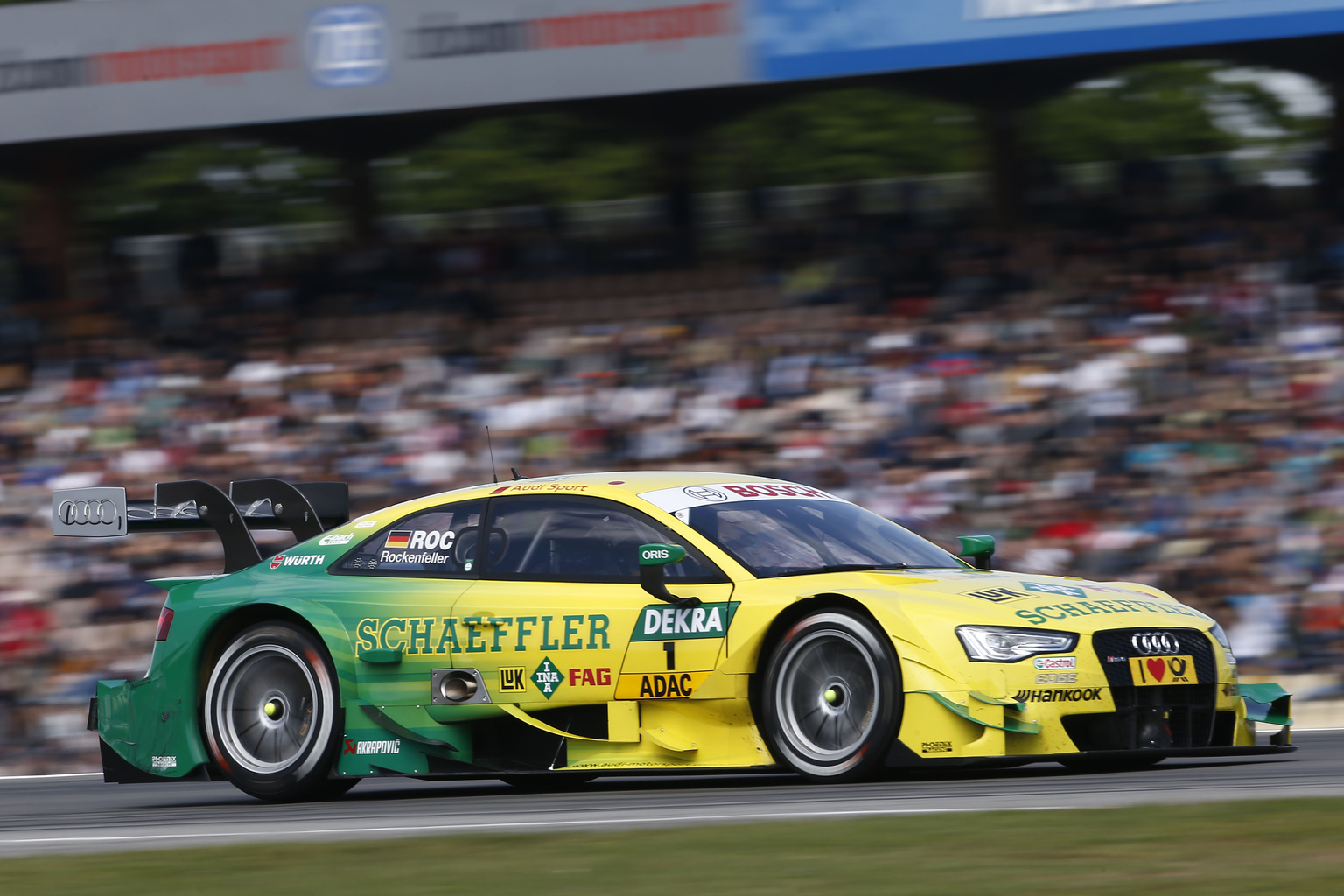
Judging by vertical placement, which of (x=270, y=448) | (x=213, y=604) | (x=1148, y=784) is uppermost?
(x=270, y=448)

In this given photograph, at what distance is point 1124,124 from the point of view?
1555cm

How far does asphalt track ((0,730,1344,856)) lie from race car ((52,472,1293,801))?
148 millimetres

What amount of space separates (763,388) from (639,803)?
8078mm

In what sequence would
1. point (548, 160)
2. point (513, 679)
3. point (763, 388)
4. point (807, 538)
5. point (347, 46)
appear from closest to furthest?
point (513, 679) → point (807, 538) → point (763, 388) → point (347, 46) → point (548, 160)

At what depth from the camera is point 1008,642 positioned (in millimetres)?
6875

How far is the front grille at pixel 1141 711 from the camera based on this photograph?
22.6ft

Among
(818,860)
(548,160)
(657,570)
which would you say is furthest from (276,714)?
(548,160)

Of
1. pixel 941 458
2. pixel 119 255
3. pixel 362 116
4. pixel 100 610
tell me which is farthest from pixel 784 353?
pixel 119 255

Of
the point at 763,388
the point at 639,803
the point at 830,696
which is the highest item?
the point at 763,388

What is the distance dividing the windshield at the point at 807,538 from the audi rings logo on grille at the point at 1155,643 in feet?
3.62

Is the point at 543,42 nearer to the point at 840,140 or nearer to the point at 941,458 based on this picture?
the point at 840,140

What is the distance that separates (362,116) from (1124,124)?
6.56 metres

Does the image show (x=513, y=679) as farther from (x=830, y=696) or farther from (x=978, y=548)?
(x=978, y=548)

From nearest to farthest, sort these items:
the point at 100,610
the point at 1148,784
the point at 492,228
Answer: the point at 1148,784 → the point at 100,610 → the point at 492,228
